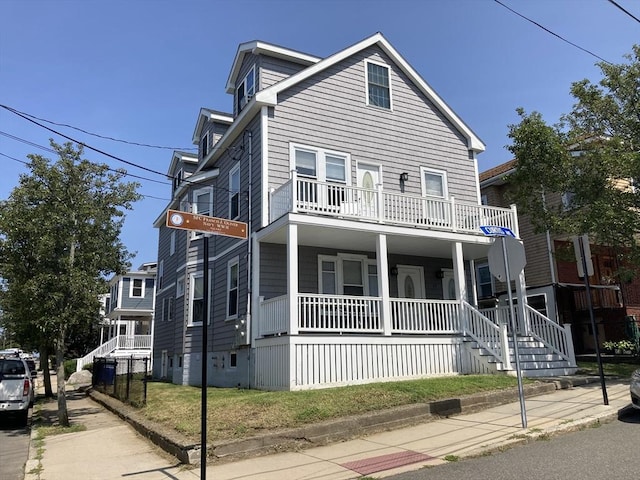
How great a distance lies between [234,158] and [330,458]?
1202cm

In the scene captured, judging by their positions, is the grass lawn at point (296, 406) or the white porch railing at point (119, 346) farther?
the white porch railing at point (119, 346)

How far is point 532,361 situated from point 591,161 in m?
6.03

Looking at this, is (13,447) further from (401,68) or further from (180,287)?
(401,68)

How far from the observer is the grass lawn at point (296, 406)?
8430 millimetres

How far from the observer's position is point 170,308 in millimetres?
23719

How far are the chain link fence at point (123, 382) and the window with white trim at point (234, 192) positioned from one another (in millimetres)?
5409

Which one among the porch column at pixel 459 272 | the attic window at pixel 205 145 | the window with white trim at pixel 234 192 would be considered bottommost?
the porch column at pixel 459 272

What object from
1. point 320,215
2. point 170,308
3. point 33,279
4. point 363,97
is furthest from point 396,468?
point 170,308

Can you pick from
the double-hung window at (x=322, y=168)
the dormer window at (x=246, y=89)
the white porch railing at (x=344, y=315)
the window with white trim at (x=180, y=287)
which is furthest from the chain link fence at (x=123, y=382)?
the dormer window at (x=246, y=89)

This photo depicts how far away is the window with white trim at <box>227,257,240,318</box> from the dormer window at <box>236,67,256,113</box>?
230 inches

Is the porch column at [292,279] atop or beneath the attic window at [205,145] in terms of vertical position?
beneath

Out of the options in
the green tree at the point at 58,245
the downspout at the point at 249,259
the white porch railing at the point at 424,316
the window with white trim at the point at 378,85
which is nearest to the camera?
the green tree at the point at 58,245

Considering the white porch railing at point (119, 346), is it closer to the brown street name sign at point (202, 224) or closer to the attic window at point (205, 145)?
the attic window at point (205, 145)

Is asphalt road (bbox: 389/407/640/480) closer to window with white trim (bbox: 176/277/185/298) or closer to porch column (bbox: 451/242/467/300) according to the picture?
porch column (bbox: 451/242/467/300)
